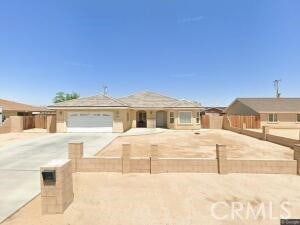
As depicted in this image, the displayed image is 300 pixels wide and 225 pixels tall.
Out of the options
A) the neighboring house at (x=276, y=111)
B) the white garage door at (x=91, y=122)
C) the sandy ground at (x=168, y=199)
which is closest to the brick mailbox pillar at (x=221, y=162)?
the sandy ground at (x=168, y=199)

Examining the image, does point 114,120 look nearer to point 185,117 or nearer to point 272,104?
point 185,117

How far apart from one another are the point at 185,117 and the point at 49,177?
83.2ft

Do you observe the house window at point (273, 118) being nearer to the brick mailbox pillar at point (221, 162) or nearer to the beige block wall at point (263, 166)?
the beige block wall at point (263, 166)

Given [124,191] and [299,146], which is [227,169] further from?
[124,191]

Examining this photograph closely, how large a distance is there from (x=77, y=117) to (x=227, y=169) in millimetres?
20201

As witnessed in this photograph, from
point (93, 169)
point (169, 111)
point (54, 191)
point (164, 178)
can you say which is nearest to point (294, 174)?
point (164, 178)

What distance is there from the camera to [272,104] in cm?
3672

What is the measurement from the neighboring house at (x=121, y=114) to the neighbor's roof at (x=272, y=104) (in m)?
11.9

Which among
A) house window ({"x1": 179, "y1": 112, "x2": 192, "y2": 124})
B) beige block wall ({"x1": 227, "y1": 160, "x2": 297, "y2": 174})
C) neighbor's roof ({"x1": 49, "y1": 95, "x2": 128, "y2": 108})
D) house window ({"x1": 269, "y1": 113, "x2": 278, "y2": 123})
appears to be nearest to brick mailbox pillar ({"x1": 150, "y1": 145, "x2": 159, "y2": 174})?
beige block wall ({"x1": 227, "y1": 160, "x2": 297, "y2": 174})

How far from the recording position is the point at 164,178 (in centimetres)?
904

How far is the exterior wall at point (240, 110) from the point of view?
117ft

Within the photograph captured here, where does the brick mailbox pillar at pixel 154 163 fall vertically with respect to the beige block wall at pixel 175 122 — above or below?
below

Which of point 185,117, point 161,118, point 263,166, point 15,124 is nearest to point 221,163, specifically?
point 263,166

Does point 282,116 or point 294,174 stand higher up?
point 282,116
